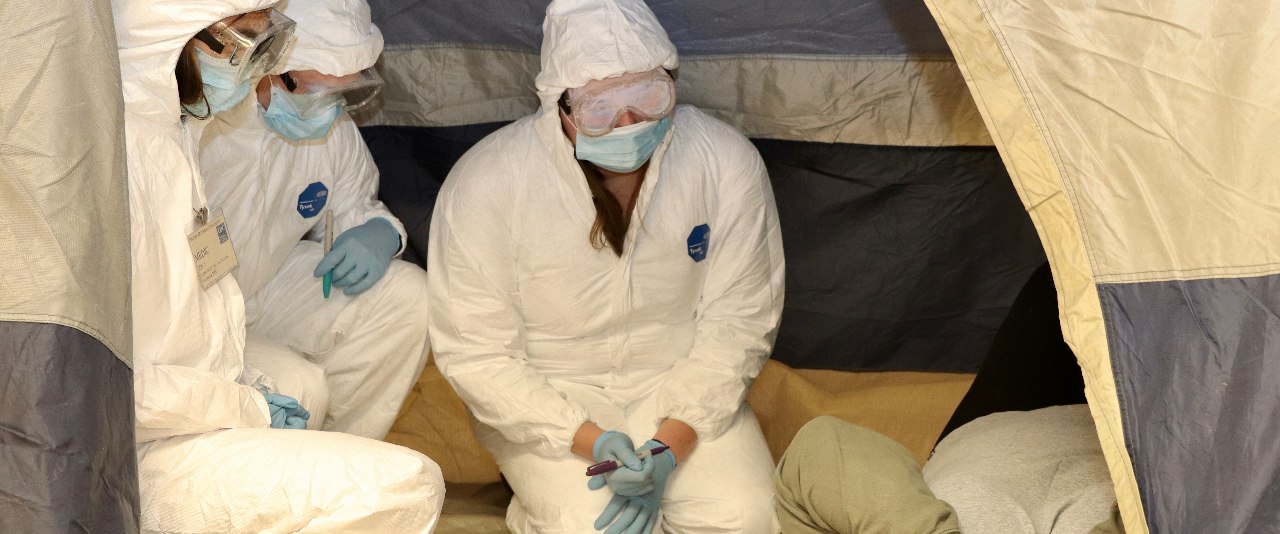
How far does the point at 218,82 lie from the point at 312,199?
1.77 feet

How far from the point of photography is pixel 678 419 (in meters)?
1.92

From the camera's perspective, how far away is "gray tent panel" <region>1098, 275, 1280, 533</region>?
1.20 m

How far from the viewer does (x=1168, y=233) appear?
4.24 ft

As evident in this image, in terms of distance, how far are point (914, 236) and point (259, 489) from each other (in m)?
1.28

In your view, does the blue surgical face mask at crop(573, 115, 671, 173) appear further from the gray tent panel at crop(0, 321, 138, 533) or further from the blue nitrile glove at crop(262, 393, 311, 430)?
the gray tent panel at crop(0, 321, 138, 533)

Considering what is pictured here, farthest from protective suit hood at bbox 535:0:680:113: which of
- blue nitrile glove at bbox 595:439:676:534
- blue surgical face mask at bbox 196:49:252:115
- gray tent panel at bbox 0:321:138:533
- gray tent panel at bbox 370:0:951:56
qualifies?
gray tent panel at bbox 0:321:138:533

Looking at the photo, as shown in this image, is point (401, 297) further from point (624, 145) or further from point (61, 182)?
point (61, 182)

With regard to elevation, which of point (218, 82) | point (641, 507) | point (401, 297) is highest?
point (218, 82)

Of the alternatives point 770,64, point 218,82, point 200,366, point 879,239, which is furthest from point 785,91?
point 200,366

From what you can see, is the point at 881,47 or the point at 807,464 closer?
the point at 807,464

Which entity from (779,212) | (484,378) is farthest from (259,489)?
(779,212)

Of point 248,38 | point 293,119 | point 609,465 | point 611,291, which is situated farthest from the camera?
point 293,119

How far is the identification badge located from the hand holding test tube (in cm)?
60

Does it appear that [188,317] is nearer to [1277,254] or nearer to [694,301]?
[694,301]
